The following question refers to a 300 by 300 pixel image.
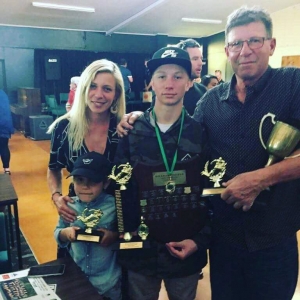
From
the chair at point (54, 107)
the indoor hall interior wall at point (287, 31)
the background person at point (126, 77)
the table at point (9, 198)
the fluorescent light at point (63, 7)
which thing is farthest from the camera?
the chair at point (54, 107)

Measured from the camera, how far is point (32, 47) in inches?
437

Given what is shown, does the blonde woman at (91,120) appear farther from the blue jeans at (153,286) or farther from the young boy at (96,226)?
the blue jeans at (153,286)

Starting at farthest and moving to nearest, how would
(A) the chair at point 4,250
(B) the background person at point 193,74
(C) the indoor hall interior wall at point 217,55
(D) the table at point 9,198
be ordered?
(C) the indoor hall interior wall at point 217,55 < (B) the background person at point 193,74 < (D) the table at point 9,198 < (A) the chair at point 4,250

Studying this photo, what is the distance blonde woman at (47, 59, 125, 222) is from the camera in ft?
5.13

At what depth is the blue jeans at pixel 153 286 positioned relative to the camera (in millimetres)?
1377

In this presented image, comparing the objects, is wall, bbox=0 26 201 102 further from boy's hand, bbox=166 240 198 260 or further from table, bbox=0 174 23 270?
boy's hand, bbox=166 240 198 260

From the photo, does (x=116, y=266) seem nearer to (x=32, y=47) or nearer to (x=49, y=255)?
(x=49, y=255)

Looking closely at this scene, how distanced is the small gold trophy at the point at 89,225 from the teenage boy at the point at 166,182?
0.12 meters

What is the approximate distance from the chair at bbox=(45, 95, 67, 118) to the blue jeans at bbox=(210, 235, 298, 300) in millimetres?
8887

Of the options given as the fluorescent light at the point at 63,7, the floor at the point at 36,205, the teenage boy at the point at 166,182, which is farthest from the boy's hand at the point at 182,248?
the fluorescent light at the point at 63,7

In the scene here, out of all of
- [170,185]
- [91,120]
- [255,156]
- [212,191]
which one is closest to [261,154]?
[255,156]

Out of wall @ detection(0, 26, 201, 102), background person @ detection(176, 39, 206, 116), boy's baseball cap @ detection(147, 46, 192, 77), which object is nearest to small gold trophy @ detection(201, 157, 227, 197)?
boy's baseball cap @ detection(147, 46, 192, 77)

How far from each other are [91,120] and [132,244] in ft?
2.15

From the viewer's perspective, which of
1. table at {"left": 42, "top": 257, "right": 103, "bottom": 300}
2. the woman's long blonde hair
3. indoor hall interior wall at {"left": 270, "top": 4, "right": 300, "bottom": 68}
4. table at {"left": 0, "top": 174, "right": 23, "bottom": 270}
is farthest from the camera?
indoor hall interior wall at {"left": 270, "top": 4, "right": 300, "bottom": 68}
